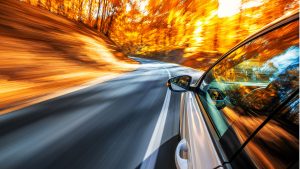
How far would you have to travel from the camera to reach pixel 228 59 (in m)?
1.95

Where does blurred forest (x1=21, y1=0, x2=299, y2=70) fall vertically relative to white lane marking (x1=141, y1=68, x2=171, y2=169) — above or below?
above

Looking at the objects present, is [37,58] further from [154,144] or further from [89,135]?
[154,144]

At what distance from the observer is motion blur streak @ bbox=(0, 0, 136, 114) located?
19.2ft

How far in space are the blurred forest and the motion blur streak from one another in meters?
8.05

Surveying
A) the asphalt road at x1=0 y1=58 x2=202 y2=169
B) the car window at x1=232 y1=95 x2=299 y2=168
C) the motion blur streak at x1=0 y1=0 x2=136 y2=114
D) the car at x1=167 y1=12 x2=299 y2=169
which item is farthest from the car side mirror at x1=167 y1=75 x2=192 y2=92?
the motion blur streak at x1=0 y1=0 x2=136 y2=114

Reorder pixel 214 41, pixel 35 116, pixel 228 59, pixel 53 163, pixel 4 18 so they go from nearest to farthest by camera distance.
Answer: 1. pixel 228 59
2. pixel 53 163
3. pixel 35 116
4. pixel 4 18
5. pixel 214 41

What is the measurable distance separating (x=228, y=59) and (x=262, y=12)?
12.2m

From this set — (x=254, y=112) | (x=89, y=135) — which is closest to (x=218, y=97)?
(x=254, y=112)

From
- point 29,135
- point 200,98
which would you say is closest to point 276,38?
point 200,98

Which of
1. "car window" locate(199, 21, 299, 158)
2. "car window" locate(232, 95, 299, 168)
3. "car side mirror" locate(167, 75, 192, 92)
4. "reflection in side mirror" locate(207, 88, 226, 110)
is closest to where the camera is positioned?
"car window" locate(232, 95, 299, 168)

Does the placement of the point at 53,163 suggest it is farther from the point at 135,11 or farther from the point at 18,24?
the point at 135,11

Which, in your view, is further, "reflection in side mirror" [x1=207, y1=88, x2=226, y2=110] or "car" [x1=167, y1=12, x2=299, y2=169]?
"reflection in side mirror" [x1=207, y1=88, x2=226, y2=110]

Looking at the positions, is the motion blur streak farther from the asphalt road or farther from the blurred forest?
the blurred forest

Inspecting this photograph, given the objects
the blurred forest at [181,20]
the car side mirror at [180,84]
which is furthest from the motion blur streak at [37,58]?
the blurred forest at [181,20]
